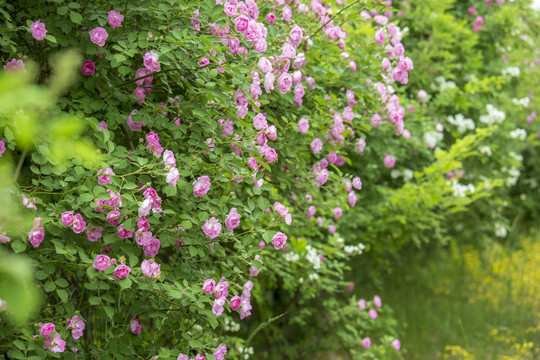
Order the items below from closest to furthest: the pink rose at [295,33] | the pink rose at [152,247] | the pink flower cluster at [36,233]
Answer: the pink flower cluster at [36,233] → the pink rose at [152,247] → the pink rose at [295,33]

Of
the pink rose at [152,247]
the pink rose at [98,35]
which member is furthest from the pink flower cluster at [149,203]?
the pink rose at [98,35]

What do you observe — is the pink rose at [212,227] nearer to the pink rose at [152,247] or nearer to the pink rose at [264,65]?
the pink rose at [152,247]

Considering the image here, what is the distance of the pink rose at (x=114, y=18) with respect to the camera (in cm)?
197

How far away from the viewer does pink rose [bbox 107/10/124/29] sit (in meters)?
1.97

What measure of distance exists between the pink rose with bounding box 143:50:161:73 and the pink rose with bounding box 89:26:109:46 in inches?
6.3

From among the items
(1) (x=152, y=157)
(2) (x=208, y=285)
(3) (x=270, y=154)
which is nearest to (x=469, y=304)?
(3) (x=270, y=154)

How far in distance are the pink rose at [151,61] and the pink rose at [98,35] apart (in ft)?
0.53

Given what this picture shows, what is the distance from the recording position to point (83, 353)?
2.12m

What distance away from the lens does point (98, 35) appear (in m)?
1.96

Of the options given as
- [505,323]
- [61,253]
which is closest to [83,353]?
[61,253]

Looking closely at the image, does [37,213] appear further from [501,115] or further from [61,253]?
[501,115]

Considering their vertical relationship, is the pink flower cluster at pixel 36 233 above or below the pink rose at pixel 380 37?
below

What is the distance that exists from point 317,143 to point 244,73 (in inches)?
23.5

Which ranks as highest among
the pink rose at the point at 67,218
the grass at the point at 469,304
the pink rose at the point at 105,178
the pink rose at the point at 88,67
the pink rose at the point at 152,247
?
the pink rose at the point at 88,67
